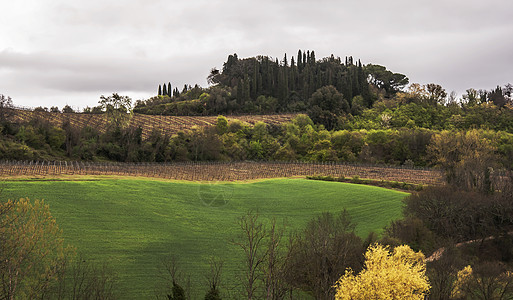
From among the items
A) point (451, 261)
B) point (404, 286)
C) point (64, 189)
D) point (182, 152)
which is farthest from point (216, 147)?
point (404, 286)

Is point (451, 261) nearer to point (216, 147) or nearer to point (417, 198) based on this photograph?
point (417, 198)

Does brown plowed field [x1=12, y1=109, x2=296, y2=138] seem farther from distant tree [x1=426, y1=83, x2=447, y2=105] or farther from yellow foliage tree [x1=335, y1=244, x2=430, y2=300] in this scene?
yellow foliage tree [x1=335, y1=244, x2=430, y2=300]

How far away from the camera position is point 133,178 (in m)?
56.8

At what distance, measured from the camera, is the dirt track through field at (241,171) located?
197ft

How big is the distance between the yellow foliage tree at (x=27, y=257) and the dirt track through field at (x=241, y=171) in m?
20.5

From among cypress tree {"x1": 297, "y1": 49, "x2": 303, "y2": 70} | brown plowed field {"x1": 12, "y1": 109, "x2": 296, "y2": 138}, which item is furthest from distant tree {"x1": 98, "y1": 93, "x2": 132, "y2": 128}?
cypress tree {"x1": 297, "y1": 49, "x2": 303, "y2": 70}

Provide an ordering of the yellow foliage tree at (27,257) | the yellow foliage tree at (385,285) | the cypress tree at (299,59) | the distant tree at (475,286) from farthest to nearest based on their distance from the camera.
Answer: the cypress tree at (299,59), the distant tree at (475,286), the yellow foliage tree at (27,257), the yellow foliage tree at (385,285)

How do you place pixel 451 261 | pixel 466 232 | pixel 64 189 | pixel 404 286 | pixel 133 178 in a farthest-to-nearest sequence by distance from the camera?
pixel 133 178
pixel 466 232
pixel 64 189
pixel 451 261
pixel 404 286

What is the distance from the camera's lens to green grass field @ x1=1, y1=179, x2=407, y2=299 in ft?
117

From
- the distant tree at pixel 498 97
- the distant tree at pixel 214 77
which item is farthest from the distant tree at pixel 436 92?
the distant tree at pixel 214 77

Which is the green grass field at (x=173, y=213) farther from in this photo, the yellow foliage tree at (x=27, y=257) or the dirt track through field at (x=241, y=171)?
the dirt track through field at (x=241, y=171)

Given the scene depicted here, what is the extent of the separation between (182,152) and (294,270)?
178 ft

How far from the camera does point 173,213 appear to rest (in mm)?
47406

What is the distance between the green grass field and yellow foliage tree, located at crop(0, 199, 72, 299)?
2527mm
